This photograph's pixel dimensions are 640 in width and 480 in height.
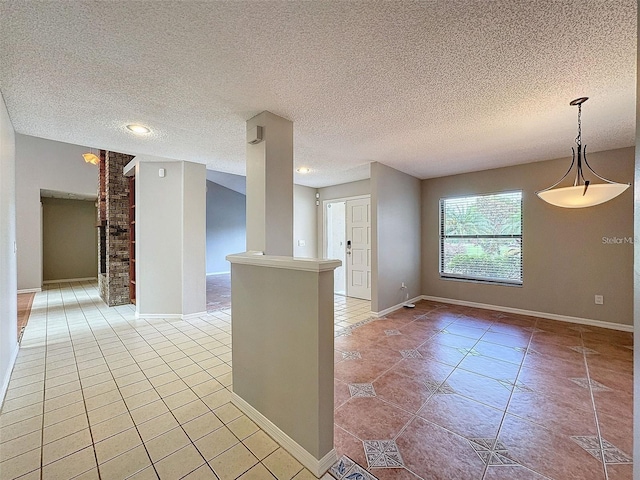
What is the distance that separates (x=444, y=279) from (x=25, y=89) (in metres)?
6.01

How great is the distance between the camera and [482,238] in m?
A: 4.73

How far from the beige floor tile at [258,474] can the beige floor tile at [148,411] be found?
35.5 inches

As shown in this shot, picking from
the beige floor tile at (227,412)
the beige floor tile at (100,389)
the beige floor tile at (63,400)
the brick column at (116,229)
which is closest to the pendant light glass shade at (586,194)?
the beige floor tile at (227,412)

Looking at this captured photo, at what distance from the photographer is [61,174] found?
6.50 metres

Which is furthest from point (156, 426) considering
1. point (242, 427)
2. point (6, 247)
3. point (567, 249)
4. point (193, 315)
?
point (567, 249)

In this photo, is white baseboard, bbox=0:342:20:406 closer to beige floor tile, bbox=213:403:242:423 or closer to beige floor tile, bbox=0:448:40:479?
beige floor tile, bbox=0:448:40:479

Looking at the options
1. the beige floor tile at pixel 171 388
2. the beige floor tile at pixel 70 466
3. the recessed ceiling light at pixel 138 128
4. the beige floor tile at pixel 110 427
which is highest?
the recessed ceiling light at pixel 138 128

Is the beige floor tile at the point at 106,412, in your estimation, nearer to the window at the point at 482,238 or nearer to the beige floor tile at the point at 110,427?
the beige floor tile at the point at 110,427

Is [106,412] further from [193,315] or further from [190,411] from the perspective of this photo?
[193,315]

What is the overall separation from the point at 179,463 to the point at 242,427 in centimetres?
40

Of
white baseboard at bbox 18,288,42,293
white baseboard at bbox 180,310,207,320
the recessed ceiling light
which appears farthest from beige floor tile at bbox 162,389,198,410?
white baseboard at bbox 18,288,42,293

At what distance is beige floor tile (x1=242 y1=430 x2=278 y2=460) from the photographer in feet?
5.07

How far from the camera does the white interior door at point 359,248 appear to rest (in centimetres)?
529

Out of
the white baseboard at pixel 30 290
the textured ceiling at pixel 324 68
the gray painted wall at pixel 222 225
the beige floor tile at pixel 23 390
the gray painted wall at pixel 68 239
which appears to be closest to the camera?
the textured ceiling at pixel 324 68
